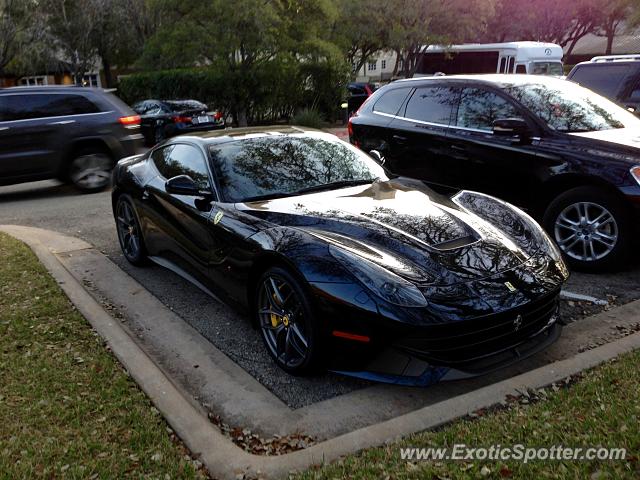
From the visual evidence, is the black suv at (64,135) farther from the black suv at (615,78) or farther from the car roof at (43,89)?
the black suv at (615,78)

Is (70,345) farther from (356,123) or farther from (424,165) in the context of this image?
(356,123)

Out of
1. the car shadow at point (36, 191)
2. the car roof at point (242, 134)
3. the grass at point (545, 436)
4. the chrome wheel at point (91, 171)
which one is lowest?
the car shadow at point (36, 191)

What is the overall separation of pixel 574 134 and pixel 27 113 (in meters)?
8.40

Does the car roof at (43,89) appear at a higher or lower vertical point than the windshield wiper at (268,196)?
higher

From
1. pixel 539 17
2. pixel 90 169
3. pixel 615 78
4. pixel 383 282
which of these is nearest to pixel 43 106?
pixel 90 169

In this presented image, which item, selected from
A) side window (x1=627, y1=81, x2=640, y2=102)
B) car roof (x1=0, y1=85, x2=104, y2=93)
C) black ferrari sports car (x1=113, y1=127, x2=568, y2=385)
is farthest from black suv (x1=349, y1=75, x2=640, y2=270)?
car roof (x1=0, y1=85, x2=104, y2=93)

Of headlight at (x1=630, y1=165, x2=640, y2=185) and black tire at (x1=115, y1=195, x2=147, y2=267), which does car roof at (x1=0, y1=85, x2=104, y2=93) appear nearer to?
black tire at (x1=115, y1=195, x2=147, y2=267)

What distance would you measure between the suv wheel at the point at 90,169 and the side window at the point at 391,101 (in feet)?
17.0

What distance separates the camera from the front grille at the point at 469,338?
319 cm

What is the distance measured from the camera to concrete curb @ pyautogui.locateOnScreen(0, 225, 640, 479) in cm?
279

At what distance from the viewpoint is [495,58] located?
2617 cm

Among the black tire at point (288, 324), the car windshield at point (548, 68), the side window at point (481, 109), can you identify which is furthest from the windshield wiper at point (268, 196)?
the car windshield at point (548, 68)

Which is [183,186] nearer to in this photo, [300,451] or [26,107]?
[300,451]

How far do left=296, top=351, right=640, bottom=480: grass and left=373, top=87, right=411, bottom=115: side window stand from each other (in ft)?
16.0
